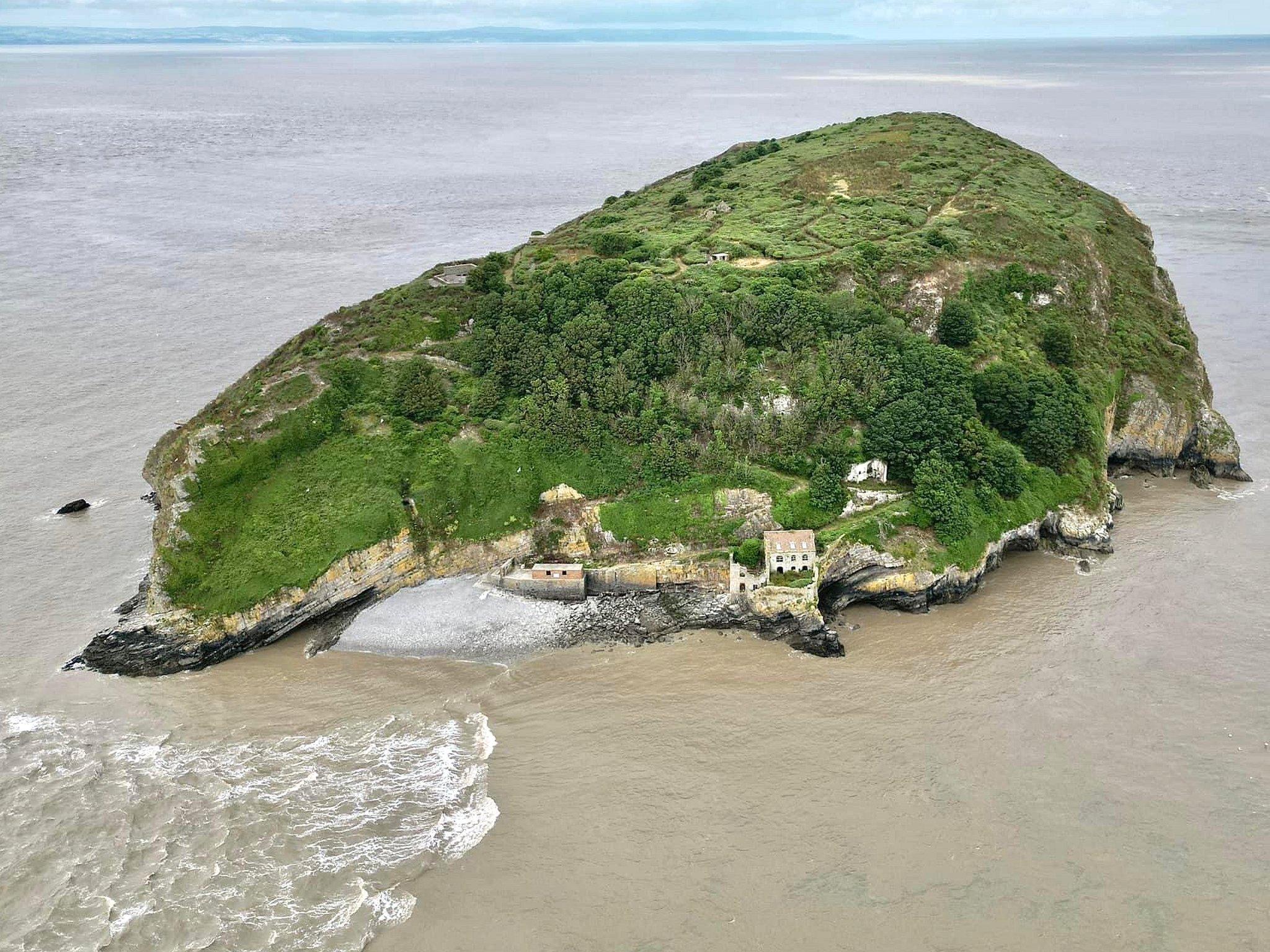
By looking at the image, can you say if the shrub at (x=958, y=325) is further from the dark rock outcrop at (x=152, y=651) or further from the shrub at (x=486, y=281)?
the dark rock outcrop at (x=152, y=651)

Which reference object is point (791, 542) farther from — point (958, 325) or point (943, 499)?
point (958, 325)

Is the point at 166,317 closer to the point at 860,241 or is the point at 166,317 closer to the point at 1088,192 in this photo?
the point at 860,241

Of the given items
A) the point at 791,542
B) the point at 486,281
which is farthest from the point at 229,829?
the point at 486,281

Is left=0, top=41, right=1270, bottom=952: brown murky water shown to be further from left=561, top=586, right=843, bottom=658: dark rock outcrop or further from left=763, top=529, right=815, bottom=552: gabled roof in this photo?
left=763, top=529, right=815, bottom=552: gabled roof

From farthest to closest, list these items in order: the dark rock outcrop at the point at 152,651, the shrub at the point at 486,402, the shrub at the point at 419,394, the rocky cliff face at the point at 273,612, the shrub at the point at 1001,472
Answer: the shrub at the point at 486,402 → the shrub at the point at 419,394 → the shrub at the point at 1001,472 → the rocky cliff face at the point at 273,612 → the dark rock outcrop at the point at 152,651

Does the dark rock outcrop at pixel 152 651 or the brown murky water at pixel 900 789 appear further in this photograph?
the dark rock outcrop at pixel 152 651

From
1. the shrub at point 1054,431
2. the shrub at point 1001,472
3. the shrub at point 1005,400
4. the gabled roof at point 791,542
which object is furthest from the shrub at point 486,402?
the shrub at point 1054,431

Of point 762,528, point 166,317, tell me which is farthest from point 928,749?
point 166,317
